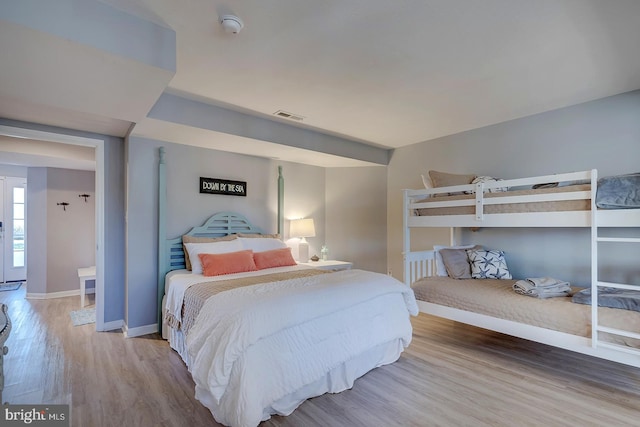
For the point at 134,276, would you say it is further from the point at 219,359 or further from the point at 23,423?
the point at 219,359

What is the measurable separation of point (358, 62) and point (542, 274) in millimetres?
3057

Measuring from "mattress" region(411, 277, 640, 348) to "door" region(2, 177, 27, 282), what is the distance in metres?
7.50

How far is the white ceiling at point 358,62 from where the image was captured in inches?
69.1

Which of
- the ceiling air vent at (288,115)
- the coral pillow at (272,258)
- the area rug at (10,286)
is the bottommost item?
the area rug at (10,286)

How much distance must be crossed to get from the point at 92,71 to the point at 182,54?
0.58 metres

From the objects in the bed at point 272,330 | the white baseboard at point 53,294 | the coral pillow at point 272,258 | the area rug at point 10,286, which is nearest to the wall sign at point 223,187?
the bed at point 272,330

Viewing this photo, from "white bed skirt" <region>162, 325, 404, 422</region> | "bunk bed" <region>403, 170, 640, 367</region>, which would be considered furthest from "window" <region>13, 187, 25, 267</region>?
"bunk bed" <region>403, 170, 640, 367</region>

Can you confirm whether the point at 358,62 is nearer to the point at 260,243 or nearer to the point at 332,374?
the point at 332,374

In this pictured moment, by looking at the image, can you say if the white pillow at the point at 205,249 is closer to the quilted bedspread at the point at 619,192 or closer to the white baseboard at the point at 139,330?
the white baseboard at the point at 139,330

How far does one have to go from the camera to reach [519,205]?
8.62ft

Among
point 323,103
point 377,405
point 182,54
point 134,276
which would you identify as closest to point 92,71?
point 182,54

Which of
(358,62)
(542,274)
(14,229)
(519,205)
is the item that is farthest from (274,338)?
(14,229)

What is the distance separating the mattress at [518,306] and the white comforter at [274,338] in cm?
71

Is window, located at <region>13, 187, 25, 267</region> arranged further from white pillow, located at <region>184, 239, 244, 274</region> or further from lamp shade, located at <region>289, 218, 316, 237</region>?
lamp shade, located at <region>289, 218, 316, 237</region>
